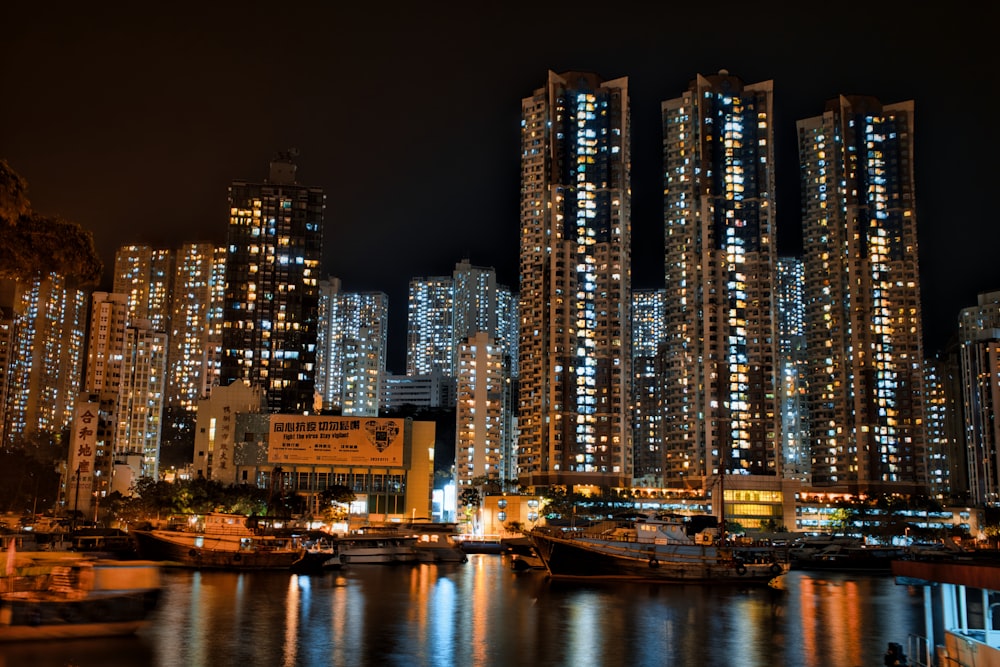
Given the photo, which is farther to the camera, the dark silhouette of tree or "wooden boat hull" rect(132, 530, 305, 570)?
"wooden boat hull" rect(132, 530, 305, 570)

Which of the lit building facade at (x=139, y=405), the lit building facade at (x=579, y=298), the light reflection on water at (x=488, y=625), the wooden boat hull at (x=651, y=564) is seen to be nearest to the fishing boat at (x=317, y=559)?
the light reflection on water at (x=488, y=625)

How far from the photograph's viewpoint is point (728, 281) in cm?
13938

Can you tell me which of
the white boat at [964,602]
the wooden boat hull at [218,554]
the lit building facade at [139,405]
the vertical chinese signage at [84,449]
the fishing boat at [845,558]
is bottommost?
Answer: the fishing boat at [845,558]

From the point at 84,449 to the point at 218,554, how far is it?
61.7 metres

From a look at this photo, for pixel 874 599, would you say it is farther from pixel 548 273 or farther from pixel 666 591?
pixel 548 273

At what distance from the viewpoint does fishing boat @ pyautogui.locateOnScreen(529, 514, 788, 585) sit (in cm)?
6656

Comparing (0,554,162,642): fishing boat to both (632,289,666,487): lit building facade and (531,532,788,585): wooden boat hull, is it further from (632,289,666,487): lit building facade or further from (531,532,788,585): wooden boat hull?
(632,289,666,487): lit building facade

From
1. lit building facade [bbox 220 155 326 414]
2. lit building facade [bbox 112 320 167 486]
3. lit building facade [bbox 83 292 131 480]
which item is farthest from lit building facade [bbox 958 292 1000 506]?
lit building facade [bbox 112 320 167 486]

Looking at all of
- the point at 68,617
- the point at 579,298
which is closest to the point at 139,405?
the point at 579,298

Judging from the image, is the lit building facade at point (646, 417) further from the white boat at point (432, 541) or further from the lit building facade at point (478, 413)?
the white boat at point (432, 541)

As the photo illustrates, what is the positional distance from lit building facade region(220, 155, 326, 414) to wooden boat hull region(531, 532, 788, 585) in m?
107

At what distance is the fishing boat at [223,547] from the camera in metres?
71.8

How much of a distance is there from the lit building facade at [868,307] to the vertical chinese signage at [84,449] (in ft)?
364

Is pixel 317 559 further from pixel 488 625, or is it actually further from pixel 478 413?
pixel 478 413
